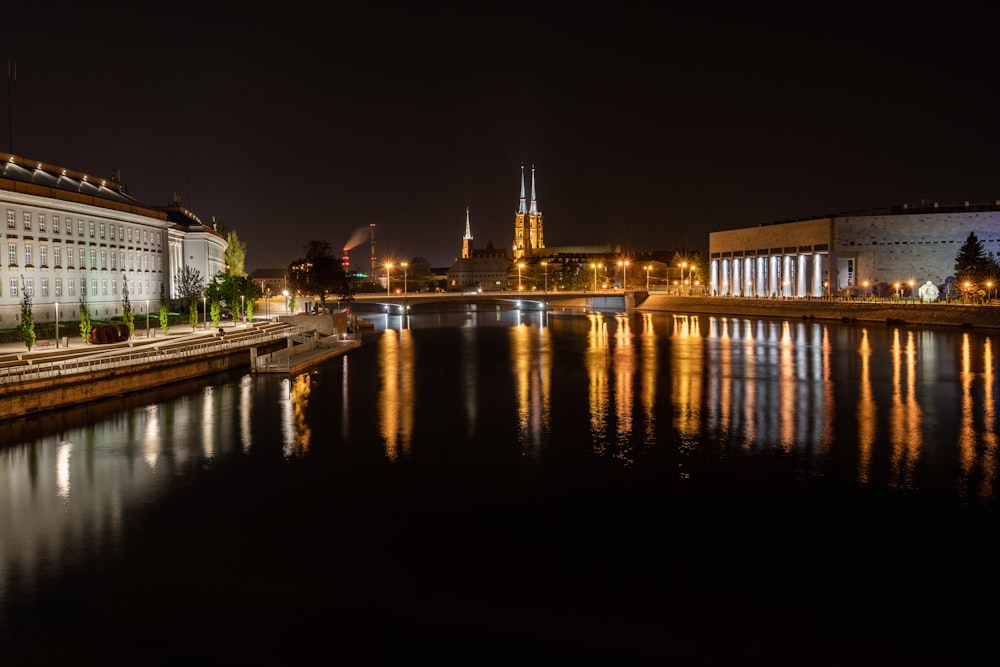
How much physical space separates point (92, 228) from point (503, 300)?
53.3 m

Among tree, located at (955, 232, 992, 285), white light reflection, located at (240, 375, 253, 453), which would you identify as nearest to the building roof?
white light reflection, located at (240, 375, 253, 453)

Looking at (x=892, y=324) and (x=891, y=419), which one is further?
(x=892, y=324)

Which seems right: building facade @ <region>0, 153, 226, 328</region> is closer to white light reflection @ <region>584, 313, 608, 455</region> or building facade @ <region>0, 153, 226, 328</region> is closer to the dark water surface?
the dark water surface

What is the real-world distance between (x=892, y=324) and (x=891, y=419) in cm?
4114

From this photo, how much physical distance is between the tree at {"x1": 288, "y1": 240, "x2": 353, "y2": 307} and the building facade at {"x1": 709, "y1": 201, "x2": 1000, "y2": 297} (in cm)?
4652

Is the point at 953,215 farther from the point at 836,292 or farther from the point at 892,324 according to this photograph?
the point at 892,324

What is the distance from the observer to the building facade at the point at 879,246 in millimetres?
73688

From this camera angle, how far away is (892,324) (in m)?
61.4

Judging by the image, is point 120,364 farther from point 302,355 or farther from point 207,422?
point 302,355

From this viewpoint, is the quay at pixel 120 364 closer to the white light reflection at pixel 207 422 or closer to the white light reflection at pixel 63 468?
the white light reflection at pixel 207 422

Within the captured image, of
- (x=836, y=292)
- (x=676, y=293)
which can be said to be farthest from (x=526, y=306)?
(x=836, y=292)

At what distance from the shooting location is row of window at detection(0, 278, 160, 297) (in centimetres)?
4297

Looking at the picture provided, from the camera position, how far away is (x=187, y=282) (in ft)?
221

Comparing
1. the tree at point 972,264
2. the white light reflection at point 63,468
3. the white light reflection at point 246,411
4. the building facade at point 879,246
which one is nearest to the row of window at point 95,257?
the white light reflection at point 246,411
